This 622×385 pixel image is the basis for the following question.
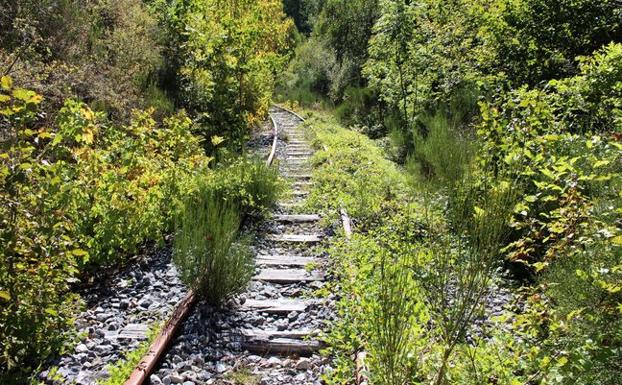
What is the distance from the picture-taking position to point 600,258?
2.85m

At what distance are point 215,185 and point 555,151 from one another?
395cm

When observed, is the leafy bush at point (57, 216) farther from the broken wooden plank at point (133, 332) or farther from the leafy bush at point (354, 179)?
the leafy bush at point (354, 179)

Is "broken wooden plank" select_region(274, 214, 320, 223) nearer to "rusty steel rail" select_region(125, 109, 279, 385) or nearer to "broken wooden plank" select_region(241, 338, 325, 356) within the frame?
"rusty steel rail" select_region(125, 109, 279, 385)

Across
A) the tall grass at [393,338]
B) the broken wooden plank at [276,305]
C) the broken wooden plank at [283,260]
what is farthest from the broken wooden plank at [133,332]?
the tall grass at [393,338]

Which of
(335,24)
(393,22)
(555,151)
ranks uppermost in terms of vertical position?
(335,24)

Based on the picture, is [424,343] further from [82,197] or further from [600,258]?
[82,197]

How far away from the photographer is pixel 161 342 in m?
3.54

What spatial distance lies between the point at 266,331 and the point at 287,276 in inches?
41.2

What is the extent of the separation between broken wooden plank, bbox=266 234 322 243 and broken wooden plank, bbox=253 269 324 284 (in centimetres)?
87

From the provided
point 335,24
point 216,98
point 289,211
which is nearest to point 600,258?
point 289,211

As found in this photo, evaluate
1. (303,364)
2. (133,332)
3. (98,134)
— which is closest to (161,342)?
(133,332)

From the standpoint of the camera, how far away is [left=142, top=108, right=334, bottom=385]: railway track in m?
3.47

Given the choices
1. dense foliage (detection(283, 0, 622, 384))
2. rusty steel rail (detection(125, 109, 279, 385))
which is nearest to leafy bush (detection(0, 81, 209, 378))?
rusty steel rail (detection(125, 109, 279, 385))

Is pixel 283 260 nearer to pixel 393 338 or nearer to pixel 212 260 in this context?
pixel 212 260
